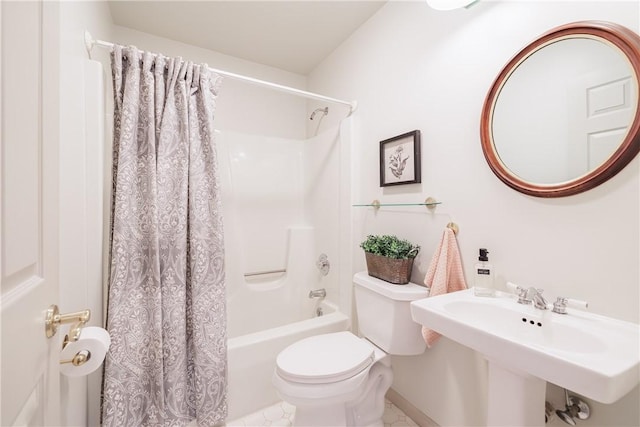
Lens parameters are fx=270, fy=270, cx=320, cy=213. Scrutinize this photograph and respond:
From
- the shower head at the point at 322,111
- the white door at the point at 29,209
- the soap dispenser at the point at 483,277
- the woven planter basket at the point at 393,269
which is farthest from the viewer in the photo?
the shower head at the point at 322,111

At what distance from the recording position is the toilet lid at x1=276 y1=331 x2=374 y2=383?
113 cm

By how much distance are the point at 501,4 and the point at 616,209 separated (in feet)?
2.95

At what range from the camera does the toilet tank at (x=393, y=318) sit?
128 centimetres

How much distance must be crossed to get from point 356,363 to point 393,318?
268mm

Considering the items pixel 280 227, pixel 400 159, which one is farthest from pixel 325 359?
pixel 280 227

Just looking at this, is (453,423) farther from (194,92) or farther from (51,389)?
(194,92)

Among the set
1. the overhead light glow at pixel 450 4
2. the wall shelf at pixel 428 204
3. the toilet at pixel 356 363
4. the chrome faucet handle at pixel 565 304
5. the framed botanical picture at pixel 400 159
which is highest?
the overhead light glow at pixel 450 4

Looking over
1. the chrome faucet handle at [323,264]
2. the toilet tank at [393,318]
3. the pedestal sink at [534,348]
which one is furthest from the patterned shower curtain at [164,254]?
the pedestal sink at [534,348]

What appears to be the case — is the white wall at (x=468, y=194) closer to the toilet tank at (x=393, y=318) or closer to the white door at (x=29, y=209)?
the toilet tank at (x=393, y=318)

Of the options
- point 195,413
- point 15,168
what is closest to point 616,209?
point 15,168

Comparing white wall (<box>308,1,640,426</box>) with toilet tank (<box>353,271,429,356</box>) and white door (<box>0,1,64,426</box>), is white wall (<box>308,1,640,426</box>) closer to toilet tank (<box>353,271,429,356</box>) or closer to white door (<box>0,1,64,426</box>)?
toilet tank (<box>353,271,429,356</box>)

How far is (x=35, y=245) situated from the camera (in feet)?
1.65

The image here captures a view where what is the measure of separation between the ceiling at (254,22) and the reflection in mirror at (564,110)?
108 centimetres

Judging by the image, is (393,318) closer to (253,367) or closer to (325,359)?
(325,359)
